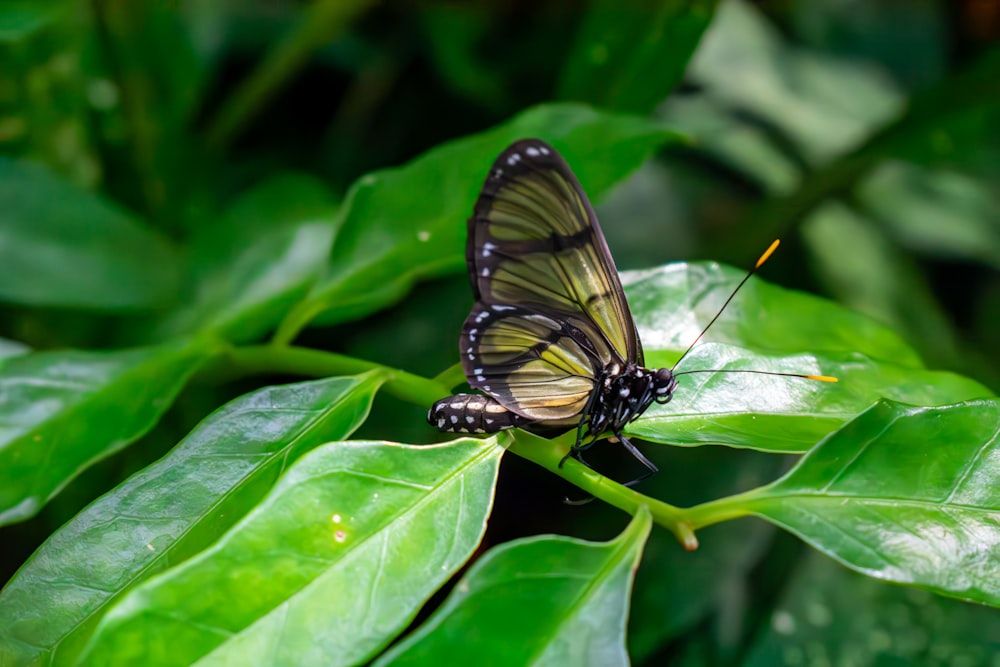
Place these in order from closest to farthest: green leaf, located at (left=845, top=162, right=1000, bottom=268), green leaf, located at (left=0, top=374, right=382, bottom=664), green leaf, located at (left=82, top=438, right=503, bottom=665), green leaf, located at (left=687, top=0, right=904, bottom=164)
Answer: green leaf, located at (left=82, top=438, right=503, bottom=665) → green leaf, located at (left=0, top=374, right=382, bottom=664) → green leaf, located at (left=845, top=162, right=1000, bottom=268) → green leaf, located at (left=687, top=0, right=904, bottom=164)

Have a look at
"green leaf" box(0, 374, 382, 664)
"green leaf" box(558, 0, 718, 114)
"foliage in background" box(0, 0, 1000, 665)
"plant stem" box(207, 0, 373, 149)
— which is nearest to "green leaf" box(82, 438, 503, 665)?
"foliage in background" box(0, 0, 1000, 665)

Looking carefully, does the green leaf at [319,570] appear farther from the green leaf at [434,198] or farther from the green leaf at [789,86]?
the green leaf at [789,86]

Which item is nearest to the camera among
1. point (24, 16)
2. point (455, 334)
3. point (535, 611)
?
point (535, 611)

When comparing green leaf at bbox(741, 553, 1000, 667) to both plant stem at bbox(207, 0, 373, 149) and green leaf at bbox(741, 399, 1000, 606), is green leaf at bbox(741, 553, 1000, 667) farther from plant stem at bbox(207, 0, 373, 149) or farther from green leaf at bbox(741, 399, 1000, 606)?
plant stem at bbox(207, 0, 373, 149)

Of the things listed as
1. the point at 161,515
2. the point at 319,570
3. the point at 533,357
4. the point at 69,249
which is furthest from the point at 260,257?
the point at 319,570

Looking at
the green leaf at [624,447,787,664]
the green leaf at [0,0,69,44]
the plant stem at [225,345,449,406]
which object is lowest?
the green leaf at [624,447,787,664]

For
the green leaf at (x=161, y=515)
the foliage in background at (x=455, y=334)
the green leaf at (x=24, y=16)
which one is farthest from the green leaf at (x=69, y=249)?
the green leaf at (x=161, y=515)

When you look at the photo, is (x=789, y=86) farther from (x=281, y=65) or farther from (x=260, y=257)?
(x=260, y=257)
